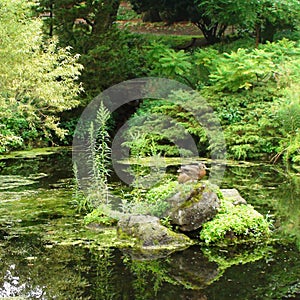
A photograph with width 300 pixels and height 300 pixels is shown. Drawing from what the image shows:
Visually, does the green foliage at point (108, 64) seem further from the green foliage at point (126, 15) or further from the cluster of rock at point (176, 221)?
the cluster of rock at point (176, 221)

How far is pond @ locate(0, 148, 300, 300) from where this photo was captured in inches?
212

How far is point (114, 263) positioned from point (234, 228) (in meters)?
1.77

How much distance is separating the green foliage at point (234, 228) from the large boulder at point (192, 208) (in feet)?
0.36

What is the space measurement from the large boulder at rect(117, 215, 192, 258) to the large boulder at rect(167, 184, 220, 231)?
8.6 inches

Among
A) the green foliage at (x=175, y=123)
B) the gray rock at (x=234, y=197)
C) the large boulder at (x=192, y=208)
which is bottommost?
the green foliage at (x=175, y=123)

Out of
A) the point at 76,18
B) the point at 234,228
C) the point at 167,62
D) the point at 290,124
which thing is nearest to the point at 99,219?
the point at 234,228

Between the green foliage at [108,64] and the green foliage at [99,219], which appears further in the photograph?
the green foliage at [108,64]

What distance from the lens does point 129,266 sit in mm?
6094

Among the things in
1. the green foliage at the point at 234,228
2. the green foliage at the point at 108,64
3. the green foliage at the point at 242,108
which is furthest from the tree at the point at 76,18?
the green foliage at the point at 234,228

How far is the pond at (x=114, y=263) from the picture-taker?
5375 millimetres

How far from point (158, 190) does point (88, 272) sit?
7.56 ft

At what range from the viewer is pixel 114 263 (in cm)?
621

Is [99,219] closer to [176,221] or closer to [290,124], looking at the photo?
[176,221]

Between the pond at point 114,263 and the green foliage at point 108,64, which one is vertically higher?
the green foliage at point 108,64
